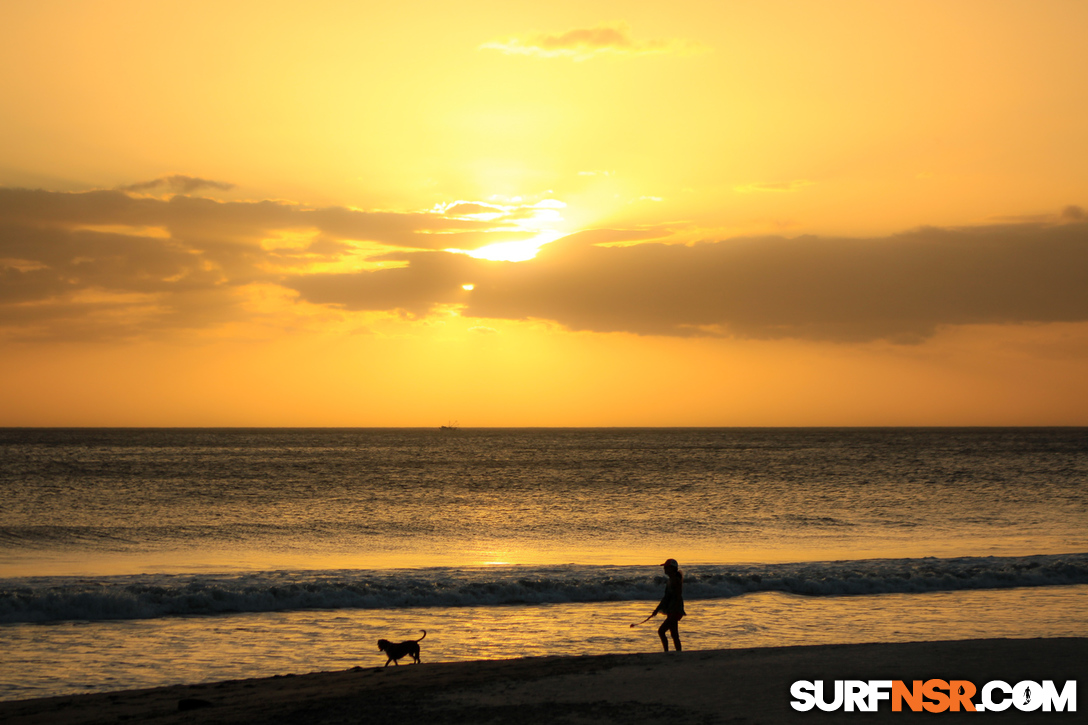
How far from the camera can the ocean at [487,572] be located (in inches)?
598

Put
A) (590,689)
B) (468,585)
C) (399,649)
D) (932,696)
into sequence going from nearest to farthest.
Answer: (932,696), (590,689), (399,649), (468,585)

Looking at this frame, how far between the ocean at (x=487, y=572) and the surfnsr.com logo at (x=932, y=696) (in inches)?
197

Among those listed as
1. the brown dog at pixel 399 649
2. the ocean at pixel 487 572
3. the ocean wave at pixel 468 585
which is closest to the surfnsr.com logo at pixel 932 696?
the ocean at pixel 487 572

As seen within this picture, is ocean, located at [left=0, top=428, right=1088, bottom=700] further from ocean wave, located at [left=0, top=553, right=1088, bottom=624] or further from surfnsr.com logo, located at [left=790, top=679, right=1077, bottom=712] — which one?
surfnsr.com logo, located at [left=790, top=679, right=1077, bottom=712]

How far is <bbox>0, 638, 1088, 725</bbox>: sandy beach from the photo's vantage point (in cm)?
913

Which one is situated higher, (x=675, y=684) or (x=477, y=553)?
(x=675, y=684)

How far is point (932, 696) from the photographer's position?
31.0 feet

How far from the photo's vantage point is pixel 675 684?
1012cm

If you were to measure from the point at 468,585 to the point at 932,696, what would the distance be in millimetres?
13019

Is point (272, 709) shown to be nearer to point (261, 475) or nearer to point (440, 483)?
point (440, 483)

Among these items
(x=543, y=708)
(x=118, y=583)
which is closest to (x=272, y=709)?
(x=543, y=708)

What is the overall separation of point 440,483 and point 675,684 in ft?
181

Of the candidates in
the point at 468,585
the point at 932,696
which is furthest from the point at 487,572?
the point at 932,696

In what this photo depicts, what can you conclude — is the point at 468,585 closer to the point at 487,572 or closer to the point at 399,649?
the point at 487,572
